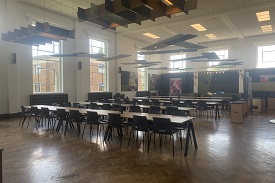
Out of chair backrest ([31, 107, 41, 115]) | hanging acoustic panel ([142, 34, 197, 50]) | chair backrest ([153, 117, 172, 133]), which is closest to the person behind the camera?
chair backrest ([153, 117, 172, 133])

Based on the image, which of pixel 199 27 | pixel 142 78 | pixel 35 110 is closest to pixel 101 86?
pixel 142 78

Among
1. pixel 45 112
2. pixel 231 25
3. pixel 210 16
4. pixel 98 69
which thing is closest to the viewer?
pixel 45 112

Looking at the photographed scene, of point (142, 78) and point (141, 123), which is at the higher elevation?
point (142, 78)

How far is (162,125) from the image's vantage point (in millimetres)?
4570

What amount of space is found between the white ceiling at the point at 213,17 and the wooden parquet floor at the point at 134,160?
6.18 meters

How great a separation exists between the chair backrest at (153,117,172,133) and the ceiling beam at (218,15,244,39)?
852cm

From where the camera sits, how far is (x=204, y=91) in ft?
54.8

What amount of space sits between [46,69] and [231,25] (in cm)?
1104

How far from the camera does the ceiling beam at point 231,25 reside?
11.1m

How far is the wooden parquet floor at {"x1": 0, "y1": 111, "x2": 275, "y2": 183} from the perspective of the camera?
3.29 metres

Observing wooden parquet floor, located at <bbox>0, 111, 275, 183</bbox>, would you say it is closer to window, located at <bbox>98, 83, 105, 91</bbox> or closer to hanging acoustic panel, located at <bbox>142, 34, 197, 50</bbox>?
hanging acoustic panel, located at <bbox>142, 34, 197, 50</bbox>

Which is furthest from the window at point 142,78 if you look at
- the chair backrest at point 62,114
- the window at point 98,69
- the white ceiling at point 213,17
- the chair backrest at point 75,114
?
the chair backrest at point 75,114

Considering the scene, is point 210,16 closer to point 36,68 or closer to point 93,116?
→ point 93,116

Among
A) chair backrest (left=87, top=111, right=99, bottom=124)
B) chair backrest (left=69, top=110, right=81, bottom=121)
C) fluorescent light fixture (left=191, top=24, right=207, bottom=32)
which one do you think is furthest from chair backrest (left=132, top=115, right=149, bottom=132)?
fluorescent light fixture (left=191, top=24, right=207, bottom=32)
